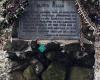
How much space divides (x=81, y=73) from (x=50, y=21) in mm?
1088

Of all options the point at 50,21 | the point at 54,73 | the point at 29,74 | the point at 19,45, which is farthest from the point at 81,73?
the point at 19,45

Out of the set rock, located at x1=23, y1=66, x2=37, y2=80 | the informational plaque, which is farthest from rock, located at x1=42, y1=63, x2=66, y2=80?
the informational plaque

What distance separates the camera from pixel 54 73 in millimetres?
6238

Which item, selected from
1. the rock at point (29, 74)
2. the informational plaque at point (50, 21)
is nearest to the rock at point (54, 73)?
the rock at point (29, 74)

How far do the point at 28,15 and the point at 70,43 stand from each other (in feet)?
3.00

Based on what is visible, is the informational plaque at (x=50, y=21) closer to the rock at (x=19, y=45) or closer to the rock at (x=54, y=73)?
the rock at (x=19, y=45)

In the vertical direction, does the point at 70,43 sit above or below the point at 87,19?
below

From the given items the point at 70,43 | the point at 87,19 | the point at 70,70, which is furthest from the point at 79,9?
the point at 70,70

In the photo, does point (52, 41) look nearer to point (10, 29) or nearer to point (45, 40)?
point (45, 40)

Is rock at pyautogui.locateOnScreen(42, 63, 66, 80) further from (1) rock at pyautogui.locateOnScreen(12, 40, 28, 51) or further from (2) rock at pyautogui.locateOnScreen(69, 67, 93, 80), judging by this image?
(1) rock at pyautogui.locateOnScreen(12, 40, 28, 51)

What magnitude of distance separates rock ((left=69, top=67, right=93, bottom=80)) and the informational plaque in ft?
1.91

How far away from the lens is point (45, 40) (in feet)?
20.8

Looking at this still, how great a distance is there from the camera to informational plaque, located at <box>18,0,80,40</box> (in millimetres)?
6320

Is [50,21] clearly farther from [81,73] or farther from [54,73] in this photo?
[81,73]
